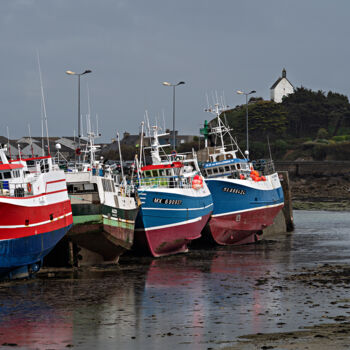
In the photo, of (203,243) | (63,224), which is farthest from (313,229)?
(63,224)

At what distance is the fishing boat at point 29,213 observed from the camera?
30.0 meters

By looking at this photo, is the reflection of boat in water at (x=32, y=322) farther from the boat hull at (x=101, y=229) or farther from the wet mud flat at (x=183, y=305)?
the boat hull at (x=101, y=229)

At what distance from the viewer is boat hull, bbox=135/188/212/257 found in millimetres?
42562

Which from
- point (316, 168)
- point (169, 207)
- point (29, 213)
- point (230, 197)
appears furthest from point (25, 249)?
point (316, 168)

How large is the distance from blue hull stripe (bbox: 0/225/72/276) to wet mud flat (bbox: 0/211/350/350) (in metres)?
0.92

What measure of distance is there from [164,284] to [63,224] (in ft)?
16.7

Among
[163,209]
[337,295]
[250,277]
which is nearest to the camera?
[337,295]

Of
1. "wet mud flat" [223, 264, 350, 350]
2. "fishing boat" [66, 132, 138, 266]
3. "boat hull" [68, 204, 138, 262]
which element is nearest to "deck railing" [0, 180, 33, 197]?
"fishing boat" [66, 132, 138, 266]

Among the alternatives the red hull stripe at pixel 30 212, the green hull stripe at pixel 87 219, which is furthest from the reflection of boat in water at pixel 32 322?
the green hull stripe at pixel 87 219

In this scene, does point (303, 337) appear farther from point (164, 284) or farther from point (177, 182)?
point (177, 182)

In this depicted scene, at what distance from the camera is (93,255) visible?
38.0 metres

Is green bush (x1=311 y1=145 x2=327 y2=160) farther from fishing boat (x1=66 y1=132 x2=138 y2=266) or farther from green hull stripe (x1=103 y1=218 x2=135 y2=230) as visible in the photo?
fishing boat (x1=66 y1=132 x2=138 y2=266)

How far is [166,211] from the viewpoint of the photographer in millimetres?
43844

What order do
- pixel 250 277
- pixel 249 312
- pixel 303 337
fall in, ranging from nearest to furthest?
pixel 303 337
pixel 249 312
pixel 250 277
